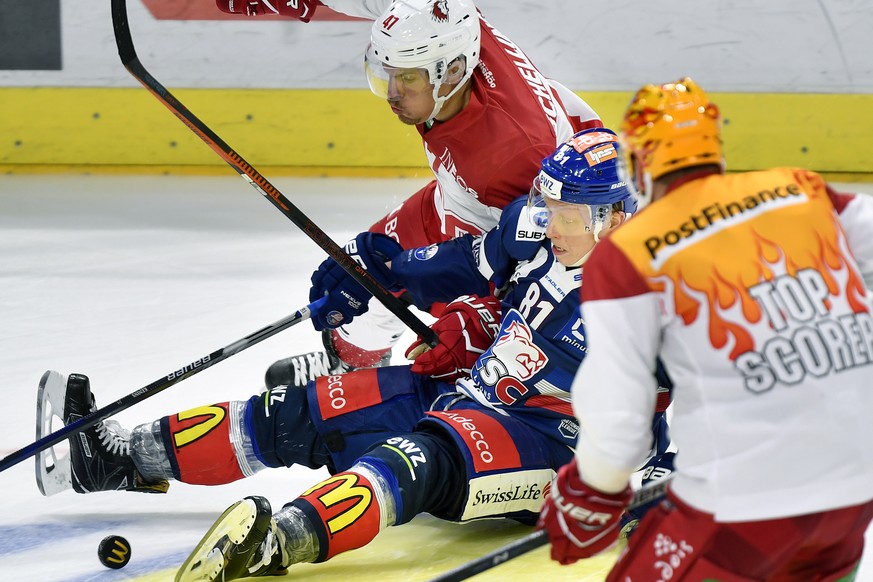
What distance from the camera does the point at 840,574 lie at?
1605 millimetres

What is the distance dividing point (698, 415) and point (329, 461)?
137 centimetres

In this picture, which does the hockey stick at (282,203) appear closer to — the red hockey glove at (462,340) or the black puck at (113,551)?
the red hockey glove at (462,340)

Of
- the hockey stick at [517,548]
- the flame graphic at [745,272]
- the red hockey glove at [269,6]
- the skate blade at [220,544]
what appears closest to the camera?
the flame graphic at [745,272]

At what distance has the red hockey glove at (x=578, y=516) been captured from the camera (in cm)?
158

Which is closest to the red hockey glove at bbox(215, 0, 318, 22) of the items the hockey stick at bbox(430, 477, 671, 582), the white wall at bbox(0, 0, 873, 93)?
the hockey stick at bbox(430, 477, 671, 582)

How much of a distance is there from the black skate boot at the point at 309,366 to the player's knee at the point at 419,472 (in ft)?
3.77

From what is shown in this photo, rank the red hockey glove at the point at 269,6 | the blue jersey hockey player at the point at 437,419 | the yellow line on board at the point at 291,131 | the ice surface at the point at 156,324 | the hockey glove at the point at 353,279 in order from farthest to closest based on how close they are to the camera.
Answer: the yellow line on board at the point at 291,131 → the red hockey glove at the point at 269,6 → the hockey glove at the point at 353,279 → the ice surface at the point at 156,324 → the blue jersey hockey player at the point at 437,419

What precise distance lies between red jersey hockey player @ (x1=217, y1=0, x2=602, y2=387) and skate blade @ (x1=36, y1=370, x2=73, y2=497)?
0.65m

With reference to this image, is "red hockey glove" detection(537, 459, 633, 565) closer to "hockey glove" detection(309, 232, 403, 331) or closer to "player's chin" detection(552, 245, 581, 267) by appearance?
"player's chin" detection(552, 245, 581, 267)

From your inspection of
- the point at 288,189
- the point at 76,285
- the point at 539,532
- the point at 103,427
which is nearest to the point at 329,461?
the point at 103,427

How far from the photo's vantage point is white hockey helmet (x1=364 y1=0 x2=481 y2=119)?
116 inches

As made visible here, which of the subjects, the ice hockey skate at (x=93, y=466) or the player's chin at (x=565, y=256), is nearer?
the player's chin at (x=565, y=256)

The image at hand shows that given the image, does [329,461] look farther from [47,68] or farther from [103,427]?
[47,68]

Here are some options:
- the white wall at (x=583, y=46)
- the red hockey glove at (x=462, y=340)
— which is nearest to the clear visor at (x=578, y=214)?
the red hockey glove at (x=462, y=340)
